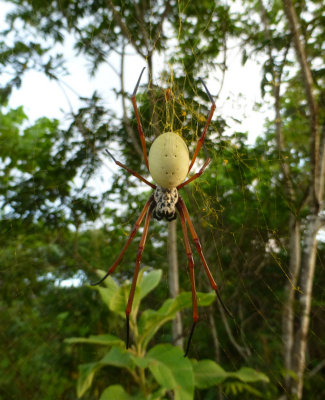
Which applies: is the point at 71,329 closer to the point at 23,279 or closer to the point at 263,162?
the point at 23,279

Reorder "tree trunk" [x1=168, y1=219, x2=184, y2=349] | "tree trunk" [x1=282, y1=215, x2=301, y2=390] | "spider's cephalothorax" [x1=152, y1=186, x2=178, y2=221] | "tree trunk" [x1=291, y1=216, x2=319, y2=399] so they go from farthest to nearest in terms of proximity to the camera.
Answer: "tree trunk" [x1=168, y1=219, x2=184, y2=349] < "tree trunk" [x1=282, y1=215, x2=301, y2=390] < "tree trunk" [x1=291, y1=216, x2=319, y2=399] < "spider's cephalothorax" [x1=152, y1=186, x2=178, y2=221]

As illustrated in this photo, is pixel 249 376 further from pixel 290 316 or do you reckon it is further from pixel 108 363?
pixel 290 316

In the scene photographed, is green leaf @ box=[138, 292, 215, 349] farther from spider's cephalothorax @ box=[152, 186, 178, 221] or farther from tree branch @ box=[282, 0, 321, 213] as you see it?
tree branch @ box=[282, 0, 321, 213]

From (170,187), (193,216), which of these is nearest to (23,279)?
(193,216)

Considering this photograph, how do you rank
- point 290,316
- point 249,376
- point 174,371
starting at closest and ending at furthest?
point 174,371, point 249,376, point 290,316

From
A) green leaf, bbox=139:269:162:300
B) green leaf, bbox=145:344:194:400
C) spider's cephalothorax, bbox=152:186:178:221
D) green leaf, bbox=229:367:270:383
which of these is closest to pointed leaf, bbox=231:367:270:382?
green leaf, bbox=229:367:270:383

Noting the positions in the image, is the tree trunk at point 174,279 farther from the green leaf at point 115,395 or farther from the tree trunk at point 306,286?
the tree trunk at point 306,286

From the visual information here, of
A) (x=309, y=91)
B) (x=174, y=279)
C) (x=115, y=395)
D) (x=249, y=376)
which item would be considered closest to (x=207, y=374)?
(x=249, y=376)
